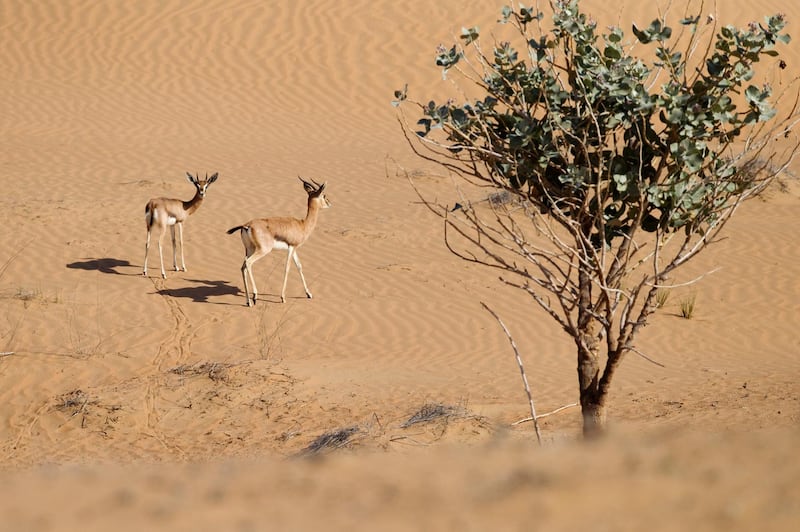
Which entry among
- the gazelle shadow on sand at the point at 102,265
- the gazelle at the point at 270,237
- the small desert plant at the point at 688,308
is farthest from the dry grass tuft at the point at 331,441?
the gazelle shadow on sand at the point at 102,265

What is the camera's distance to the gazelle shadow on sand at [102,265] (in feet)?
49.2

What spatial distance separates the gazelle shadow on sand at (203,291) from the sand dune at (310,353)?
8 cm

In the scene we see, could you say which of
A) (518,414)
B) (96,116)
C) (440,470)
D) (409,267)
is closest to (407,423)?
(518,414)

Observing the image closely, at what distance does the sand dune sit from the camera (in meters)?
3.84

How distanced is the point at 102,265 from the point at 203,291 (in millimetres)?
2122

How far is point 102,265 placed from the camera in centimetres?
1522

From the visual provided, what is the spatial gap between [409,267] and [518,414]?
6.34 metres

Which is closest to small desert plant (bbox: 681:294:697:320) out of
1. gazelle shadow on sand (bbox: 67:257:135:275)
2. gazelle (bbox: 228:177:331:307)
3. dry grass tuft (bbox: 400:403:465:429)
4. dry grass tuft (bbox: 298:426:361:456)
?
gazelle (bbox: 228:177:331:307)

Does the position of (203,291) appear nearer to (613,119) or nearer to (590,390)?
(590,390)

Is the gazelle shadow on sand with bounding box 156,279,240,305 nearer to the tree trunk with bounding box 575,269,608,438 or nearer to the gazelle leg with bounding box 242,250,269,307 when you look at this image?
the gazelle leg with bounding box 242,250,269,307

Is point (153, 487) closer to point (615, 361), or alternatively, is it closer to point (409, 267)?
point (615, 361)

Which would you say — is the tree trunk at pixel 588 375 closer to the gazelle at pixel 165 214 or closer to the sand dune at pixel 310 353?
the sand dune at pixel 310 353

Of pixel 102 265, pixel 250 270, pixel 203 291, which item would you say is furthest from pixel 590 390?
pixel 102 265

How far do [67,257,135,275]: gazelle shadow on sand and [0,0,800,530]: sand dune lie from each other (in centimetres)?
6
